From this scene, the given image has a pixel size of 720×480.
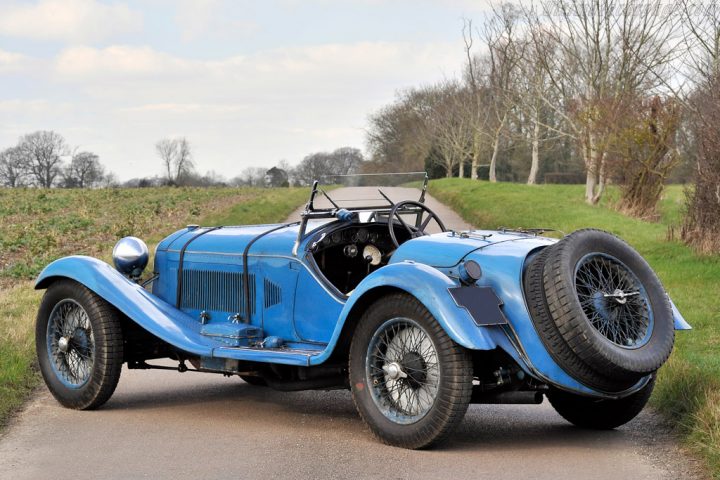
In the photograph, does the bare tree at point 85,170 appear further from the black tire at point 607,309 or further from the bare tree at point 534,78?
the black tire at point 607,309

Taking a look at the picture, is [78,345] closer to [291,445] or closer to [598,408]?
[291,445]

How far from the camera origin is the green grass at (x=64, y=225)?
27.9 ft

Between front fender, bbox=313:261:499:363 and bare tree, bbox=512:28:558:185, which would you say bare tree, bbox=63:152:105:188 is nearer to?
bare tree, bbox=512:28:558:185

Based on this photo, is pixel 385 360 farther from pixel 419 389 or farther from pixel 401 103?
pixel 401 103

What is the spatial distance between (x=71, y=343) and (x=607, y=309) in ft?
13.6

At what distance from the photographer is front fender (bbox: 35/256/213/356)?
6.88 metres

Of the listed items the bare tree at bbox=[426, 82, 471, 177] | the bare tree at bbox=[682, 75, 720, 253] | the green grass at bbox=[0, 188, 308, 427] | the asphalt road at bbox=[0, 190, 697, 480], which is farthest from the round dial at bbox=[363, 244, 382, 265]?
the bare tree at bbox=[426, 82, 471, 177]

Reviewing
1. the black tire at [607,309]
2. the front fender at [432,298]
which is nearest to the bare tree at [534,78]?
the black tire at [607,309]

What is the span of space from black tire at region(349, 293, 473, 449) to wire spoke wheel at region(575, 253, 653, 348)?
85 cm

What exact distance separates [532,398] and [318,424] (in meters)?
1.55

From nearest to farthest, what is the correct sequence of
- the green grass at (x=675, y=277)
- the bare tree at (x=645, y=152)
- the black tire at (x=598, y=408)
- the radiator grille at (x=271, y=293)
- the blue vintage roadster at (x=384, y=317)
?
1. the blue vintage roadster at (x=384, y=317)
2. the green grass at (x=675, y=277)
3. the black tire at (x=598, y=408)
4. the radiator grille at (x=271, y=293)
5. the bare tree at (x=645, y=152)

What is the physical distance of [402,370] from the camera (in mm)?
5637

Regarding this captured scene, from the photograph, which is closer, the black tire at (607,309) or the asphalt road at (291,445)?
the asphalt road at (291,445)

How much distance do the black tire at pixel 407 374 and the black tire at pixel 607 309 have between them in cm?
61
